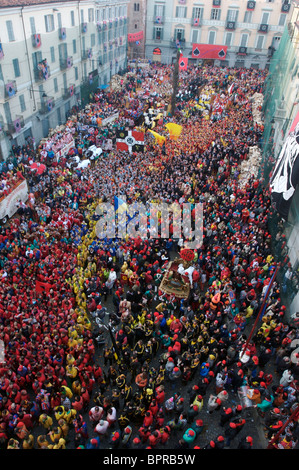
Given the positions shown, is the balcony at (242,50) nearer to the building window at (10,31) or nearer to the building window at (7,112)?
the building window at (10,31)

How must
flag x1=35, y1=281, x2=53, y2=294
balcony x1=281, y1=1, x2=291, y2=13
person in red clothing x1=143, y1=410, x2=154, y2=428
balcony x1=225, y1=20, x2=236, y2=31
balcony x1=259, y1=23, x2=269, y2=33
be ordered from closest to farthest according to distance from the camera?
person in red clothing x1=143, y1=410, x2=154, y2=428 < flag x1=35, y1=281, x2=53, y2=294 < balcony x1=281, y1=1, x2=291, y2=13 < balcony x1=259, y1=23, x2=269, y2=33 < balcony x1=225, y1=20, x2=236, y2=31

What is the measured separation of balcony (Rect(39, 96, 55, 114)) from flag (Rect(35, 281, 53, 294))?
19.4 meters

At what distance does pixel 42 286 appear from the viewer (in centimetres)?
1223

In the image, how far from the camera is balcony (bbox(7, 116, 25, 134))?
75.4 feet

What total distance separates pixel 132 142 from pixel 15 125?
8.66 meters

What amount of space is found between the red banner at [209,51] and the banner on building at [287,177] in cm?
3815

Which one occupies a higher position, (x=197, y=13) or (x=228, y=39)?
(x=197, y=13)

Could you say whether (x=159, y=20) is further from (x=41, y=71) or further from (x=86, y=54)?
(x=41, y=71)

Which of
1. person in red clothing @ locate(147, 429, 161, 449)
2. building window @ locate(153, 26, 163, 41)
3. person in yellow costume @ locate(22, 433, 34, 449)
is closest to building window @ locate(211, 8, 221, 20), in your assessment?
building window @ locate(153, 26, 163, 41)

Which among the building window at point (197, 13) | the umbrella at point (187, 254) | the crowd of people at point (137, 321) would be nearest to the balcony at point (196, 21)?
the building window at point (197, 13)

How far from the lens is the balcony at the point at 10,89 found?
22.0 m

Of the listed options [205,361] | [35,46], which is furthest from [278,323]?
[35,46]

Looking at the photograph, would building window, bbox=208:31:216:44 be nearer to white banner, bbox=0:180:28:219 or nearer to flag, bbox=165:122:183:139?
flag, bbox=165:122:183:139

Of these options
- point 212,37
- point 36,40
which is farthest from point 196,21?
point 36,40
